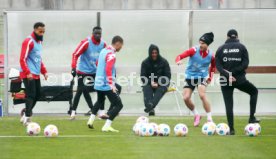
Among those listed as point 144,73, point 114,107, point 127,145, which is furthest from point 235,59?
point 144,73

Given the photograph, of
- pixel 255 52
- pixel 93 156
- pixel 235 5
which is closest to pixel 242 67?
pixel 93 156

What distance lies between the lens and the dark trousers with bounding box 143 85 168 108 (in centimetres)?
2119

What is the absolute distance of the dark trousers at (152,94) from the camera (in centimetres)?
2119

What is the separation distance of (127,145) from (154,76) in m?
6.80

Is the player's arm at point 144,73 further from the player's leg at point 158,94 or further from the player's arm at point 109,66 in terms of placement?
the player's arm at point 109,66

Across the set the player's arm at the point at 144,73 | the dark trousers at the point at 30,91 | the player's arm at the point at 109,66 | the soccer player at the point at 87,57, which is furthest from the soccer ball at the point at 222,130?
the player's arm at the point at 144,73

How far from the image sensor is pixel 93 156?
1330 cm

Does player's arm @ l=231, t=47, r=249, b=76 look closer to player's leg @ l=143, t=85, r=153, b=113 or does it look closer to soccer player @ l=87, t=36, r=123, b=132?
soccer player @ l=87, t=36, r=123, b=132

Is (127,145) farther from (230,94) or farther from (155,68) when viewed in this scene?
(155,68)

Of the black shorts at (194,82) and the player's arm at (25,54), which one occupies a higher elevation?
the player's arm at (25,54)

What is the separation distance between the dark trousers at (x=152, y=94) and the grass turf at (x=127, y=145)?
8.58ft

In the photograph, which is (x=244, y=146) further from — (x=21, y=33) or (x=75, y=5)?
(x=75, y=5)

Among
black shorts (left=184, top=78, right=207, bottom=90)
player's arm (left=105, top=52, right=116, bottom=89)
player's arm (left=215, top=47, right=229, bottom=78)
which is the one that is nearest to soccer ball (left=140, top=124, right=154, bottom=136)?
player's arm (left=105, top=52, right=116, bottom=89)

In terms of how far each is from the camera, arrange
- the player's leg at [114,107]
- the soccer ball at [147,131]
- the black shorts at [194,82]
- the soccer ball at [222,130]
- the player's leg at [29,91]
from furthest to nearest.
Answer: the black shorts at [194,82] → the player's leg at [29,91] → the player's leg at [114,107] → the soccer ball at [222,130] → the soccer ball at [147,131]
